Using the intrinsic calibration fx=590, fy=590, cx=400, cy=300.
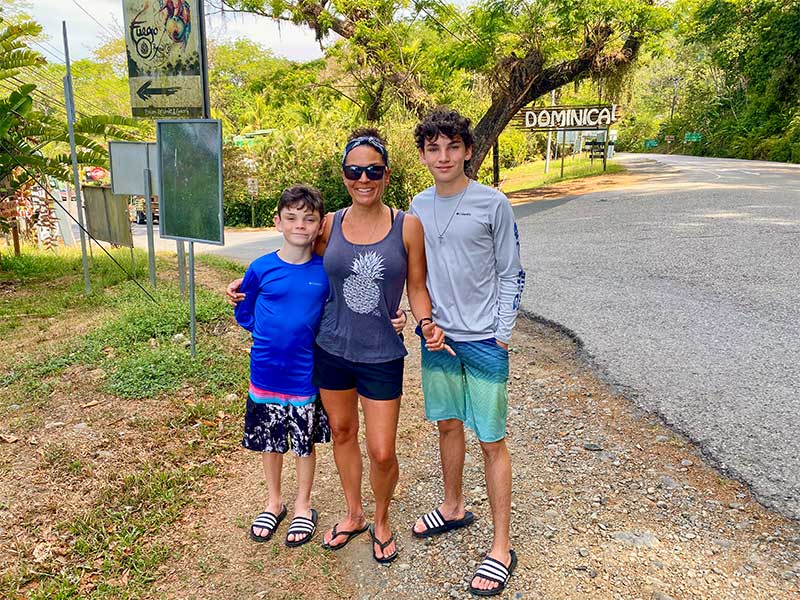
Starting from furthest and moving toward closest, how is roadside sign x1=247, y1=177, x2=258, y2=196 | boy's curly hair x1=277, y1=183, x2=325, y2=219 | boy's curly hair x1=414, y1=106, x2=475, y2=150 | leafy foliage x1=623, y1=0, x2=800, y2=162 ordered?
leafy foliage x1=623, y1=0, x2=800, y2=162 → roadside sign x1=247, y1=177, x2=258, y2=196 → boy's curly hair x1=277, y1=183, x2=325, y2=219 → boy's curly hair x1=414, y1=106, x2=475, y2=150

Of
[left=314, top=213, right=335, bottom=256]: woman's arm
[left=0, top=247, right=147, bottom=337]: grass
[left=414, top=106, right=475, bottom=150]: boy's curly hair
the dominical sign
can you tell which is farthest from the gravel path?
the dominical sign

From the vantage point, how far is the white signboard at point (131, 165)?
6738mm

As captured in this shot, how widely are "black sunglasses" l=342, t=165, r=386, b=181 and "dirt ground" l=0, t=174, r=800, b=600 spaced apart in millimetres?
1748

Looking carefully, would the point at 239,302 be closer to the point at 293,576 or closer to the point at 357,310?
the point at 357,310

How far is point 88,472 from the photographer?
11.4ft

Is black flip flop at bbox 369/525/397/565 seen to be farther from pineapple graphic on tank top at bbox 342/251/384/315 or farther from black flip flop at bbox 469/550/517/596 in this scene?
pineapple graphic on tank top at bbox 342/251/384/315

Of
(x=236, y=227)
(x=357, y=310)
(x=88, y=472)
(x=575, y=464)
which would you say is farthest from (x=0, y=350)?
(x=236, y=227)

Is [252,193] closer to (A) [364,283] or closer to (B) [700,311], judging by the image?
(B) [700,311]

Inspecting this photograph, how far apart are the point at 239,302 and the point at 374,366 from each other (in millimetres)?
838

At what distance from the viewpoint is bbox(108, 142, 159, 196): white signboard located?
674 cm

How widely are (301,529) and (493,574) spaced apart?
961mm

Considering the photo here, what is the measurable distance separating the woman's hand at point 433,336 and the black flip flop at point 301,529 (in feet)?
3.89

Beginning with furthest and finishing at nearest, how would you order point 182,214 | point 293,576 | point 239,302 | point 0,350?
point 0,350 → point 182,214 → point 239,302 → point 293,576

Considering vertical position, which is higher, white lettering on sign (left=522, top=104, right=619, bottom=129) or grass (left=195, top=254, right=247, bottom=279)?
white lettering on sign (left=522, top=104, right=619, bottom=129)
